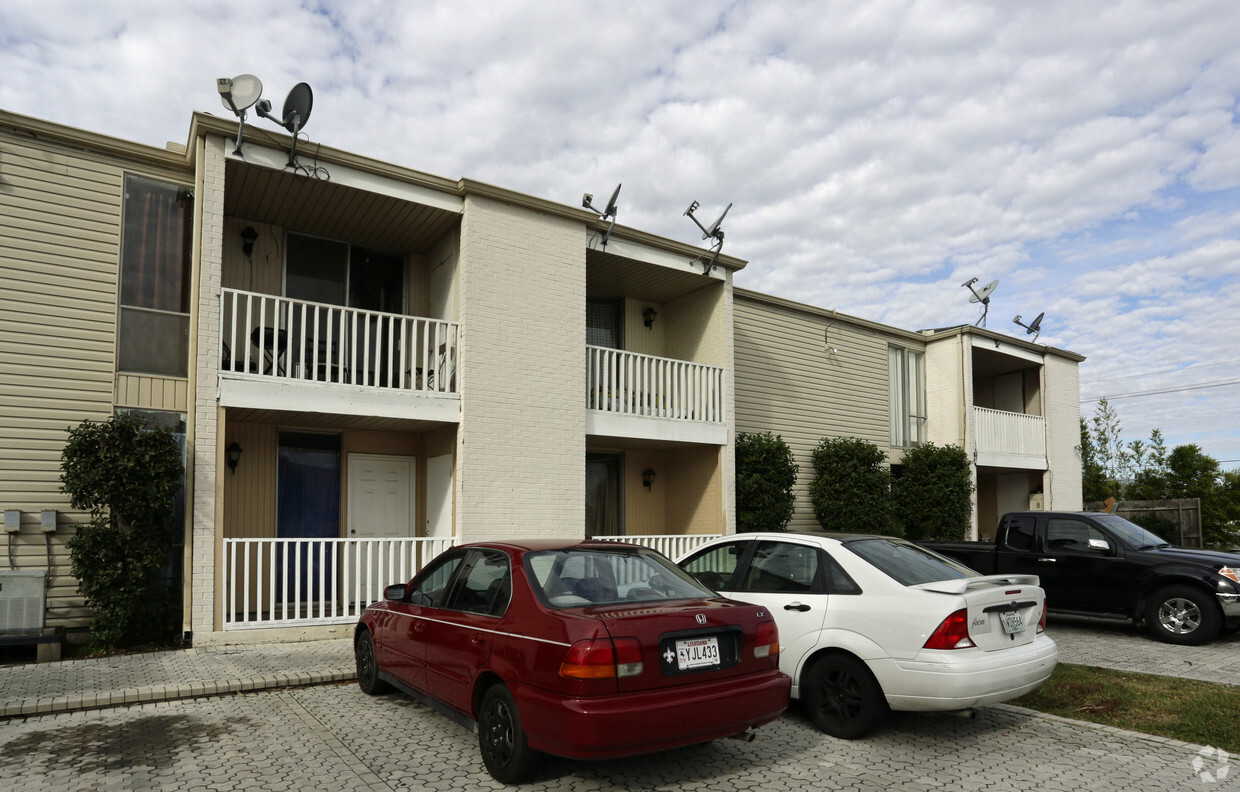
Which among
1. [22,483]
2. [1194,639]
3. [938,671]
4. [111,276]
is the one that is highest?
[111,276]

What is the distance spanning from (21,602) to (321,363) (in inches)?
173

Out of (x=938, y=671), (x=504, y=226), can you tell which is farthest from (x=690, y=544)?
(x=938, y=671)

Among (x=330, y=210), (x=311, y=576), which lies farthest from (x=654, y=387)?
(x=311, y=576)

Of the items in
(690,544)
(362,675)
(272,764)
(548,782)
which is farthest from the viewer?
(690,544)

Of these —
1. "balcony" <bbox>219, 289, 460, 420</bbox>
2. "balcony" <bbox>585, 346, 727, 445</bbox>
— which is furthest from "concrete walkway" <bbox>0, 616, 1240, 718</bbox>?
"balcony" <bbox>585, 346, 727, 445</bbox>

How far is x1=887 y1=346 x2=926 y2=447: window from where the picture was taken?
19.0m

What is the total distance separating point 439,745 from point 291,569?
763cm

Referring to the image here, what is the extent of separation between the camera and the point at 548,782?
4.84 metres

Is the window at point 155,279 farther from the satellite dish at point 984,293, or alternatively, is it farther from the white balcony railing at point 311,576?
the satellite dish at point 984,293

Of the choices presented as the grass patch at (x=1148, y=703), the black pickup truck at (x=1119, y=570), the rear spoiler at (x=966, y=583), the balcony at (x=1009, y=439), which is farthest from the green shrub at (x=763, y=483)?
the rear spoiler at (x=966, y=583)

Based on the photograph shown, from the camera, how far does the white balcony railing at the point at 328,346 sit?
33.6 feet

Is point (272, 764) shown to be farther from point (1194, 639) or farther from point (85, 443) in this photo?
point (1194, 639)

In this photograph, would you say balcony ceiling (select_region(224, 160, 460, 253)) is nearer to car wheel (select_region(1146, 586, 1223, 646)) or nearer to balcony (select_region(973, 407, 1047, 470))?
car wheel (select_region(1146, 586, 1223, 646))

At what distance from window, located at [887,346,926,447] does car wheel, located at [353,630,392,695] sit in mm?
14324
